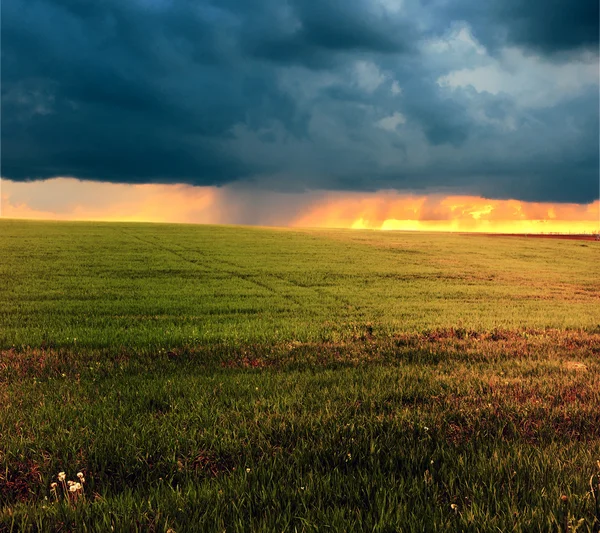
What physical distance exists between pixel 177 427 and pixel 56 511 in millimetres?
1748

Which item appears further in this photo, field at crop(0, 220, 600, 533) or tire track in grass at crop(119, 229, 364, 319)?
tire track in grass at crop(119, 229, 364, 319)

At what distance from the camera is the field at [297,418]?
12.0 ft

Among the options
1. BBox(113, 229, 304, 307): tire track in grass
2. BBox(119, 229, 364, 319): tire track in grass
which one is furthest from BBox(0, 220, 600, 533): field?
BBox(113, 229, 304, 307): tire track in grass

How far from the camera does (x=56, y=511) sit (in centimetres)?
368

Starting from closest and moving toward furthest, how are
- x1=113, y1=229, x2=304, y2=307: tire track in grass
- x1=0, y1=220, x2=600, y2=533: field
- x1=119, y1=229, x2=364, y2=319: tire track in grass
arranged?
1. x1=0, y1=220, x2=600, y2=533: field
2. x1=119, y1=229, x2=364, y2=319: tire track in grass
3. x1=113, y1=229, x2=304, y2=307: tire track in grass

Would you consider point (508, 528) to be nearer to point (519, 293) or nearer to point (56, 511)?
point (56, 511)

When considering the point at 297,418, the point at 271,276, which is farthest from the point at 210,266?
the point at 297,418

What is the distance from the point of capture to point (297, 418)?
5.57 meters

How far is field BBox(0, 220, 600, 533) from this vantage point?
12.0 feet

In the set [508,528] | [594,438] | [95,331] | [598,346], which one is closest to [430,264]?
[598,346]

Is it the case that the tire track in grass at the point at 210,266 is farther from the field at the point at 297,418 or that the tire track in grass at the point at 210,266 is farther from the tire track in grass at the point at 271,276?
the field at the point at 297,418

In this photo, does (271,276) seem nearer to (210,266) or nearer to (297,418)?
(210,266)

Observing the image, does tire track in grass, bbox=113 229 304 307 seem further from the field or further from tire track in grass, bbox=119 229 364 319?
the field


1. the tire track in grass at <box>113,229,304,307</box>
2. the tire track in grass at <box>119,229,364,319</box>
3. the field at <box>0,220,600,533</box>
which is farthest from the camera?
the tire track in grass at <box>113,229,304,307</box>
